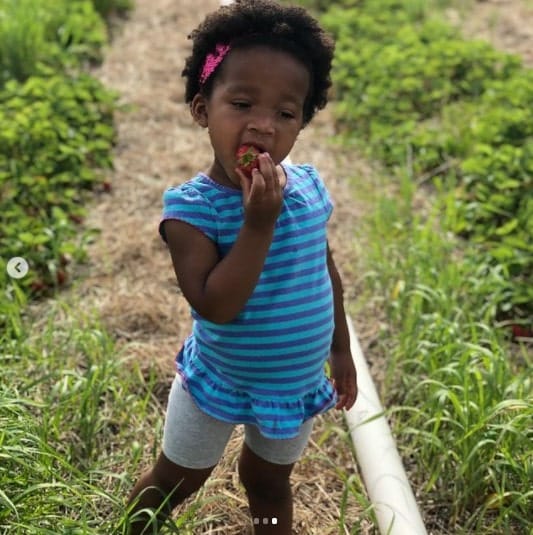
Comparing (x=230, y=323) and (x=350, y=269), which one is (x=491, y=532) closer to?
(x=230, y=323)

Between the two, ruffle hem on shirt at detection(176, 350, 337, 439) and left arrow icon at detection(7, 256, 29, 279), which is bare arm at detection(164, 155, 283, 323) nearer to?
ruffle hem on shirt at detection(176, 350, 337, 439)

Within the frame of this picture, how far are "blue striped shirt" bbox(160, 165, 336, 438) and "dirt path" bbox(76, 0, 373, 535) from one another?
0.58 m

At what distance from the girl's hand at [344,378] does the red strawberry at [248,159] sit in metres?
0.62

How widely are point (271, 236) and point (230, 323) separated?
22 cm

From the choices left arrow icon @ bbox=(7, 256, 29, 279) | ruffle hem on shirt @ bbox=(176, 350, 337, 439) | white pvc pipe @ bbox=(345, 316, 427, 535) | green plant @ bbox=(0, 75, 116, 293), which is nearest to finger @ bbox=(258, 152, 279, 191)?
ruffle hem on shirt @ bbox=(176, 350, 337, 439)

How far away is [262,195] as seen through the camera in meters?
1.44

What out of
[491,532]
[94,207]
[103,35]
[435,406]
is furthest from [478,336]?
[103,35]

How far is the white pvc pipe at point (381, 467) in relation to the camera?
2.08 metres

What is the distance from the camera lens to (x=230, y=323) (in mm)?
1609

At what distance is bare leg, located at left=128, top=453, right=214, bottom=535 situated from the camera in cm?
179

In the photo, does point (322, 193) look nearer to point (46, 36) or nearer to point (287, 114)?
point (287, 114)

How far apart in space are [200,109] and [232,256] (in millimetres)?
370

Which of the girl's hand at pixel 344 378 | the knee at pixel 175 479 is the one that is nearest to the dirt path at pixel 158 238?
the knee at pixel 175 479

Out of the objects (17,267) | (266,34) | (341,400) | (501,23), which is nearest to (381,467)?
(341,400)
